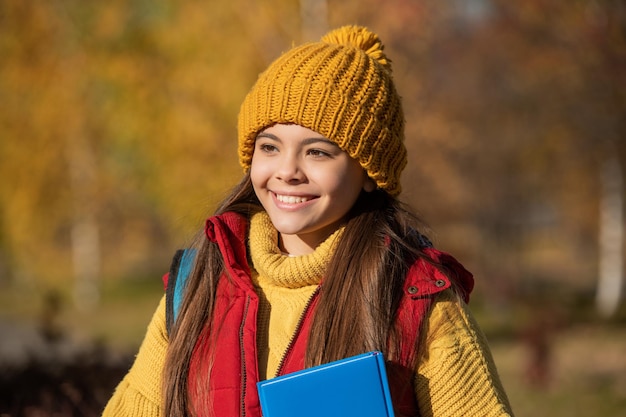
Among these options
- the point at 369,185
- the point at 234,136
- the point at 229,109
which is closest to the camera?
the point at 369,185

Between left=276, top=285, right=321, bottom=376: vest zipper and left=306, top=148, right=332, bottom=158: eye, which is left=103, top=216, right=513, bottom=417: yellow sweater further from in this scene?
left=306, top=148, right=332, bottom=158: eye

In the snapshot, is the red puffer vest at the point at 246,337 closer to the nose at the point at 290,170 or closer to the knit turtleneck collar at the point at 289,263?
the knit turtleneck collar at the point at 289,263

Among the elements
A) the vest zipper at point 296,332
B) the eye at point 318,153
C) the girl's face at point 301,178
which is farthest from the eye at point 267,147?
the vest zipper at point 296,332

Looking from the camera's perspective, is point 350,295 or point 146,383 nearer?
point 350,295

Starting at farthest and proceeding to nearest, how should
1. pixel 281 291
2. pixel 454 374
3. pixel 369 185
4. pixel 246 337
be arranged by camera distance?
pixel 369 185, pixel 281 291, pixel 246 337, pixel 454 374

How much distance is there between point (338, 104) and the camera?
2207 millimetres

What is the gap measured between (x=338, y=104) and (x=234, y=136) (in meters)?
9.88

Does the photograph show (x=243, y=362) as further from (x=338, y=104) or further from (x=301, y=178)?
(x=338, y=104)

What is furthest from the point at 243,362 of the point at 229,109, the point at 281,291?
the point at 229,109

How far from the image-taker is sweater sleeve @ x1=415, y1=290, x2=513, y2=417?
2.06 meters

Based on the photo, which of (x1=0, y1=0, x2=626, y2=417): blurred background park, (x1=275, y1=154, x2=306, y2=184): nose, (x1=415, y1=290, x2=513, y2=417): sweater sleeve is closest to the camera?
(x1=415, y1=290, x2=513, y2=417): sweater sleeve

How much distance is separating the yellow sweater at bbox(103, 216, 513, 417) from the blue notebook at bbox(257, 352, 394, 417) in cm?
20

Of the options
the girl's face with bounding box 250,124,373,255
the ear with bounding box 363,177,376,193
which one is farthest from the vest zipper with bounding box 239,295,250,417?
the ear with bounding box 363,177,376,193

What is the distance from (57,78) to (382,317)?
13127 millimetres
